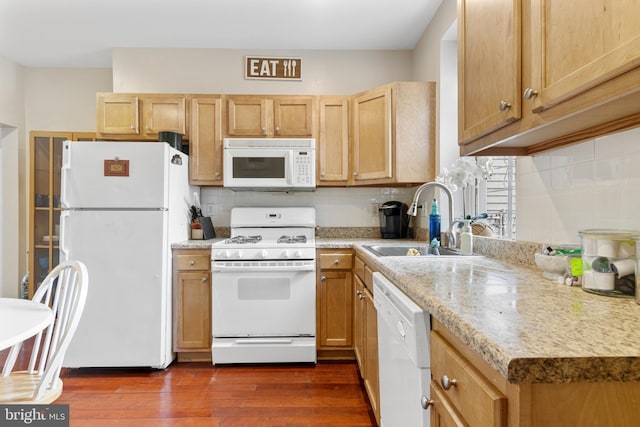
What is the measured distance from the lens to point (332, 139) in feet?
9.55

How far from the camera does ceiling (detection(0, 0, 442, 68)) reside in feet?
8.21

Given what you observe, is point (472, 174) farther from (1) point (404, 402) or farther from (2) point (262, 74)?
(2) point (262, 74)

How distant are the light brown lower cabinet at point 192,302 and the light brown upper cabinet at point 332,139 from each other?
1153 millimetres

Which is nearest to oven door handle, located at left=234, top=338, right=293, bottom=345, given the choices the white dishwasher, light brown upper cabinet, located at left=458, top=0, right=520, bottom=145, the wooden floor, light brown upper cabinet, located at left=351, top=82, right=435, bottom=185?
the wooden floor

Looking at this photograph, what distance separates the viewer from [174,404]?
2.02 metres

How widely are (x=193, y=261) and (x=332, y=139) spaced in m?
1.43

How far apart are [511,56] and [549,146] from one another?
485 mm

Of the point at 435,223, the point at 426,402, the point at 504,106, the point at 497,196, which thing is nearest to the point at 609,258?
the point at 504,106

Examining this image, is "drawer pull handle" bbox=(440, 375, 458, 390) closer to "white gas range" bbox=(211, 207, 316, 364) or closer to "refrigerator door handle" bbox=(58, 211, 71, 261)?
"white gas range" bbox=(211, 207, 316, 364)

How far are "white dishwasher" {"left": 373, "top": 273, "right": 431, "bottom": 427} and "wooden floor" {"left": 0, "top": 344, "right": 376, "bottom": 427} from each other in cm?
61

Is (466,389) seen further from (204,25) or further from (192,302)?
(204,25)

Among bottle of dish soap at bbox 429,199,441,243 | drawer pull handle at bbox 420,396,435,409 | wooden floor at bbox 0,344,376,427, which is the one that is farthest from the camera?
bottle of dish soap at bbox 429,199,441,243

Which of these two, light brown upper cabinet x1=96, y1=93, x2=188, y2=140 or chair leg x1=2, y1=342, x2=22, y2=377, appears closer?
chair leg x1=2, y1=342, x2=22, y2=377

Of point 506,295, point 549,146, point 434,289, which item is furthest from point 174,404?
point 549,146
